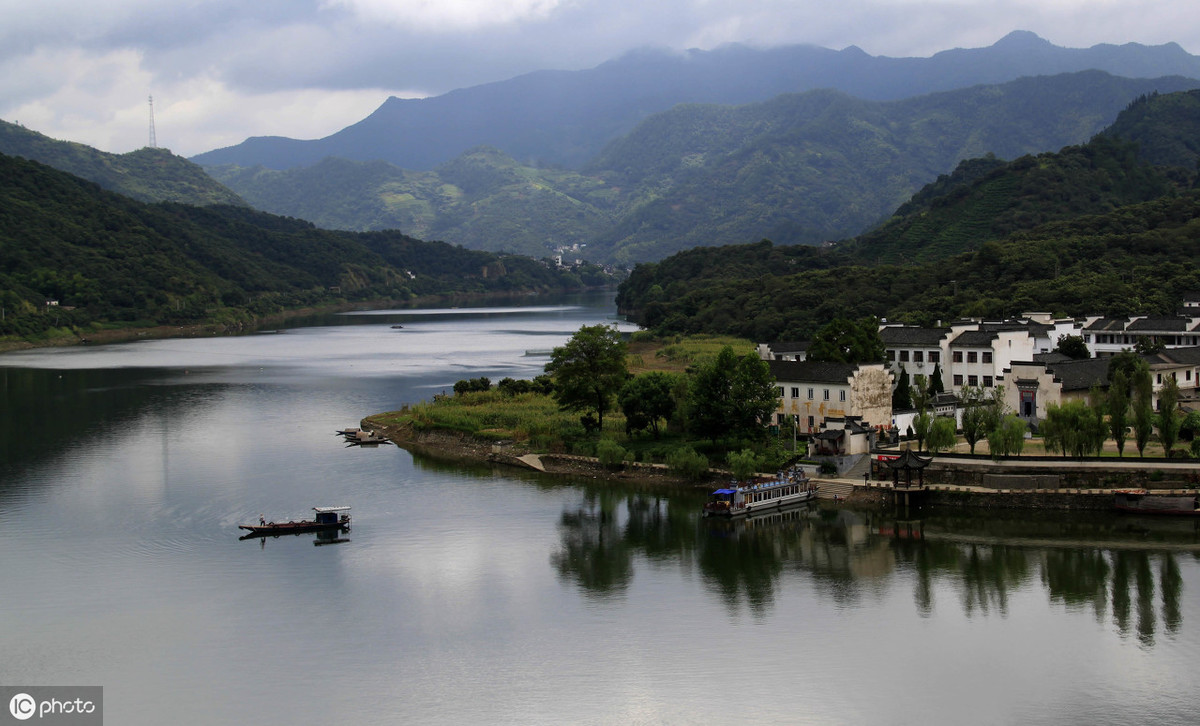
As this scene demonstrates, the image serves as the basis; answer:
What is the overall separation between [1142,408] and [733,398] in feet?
34.5

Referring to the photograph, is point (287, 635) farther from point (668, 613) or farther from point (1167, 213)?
point (1167, 213)

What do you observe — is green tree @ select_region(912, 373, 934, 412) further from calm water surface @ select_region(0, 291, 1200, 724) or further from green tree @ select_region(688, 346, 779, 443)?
calm water surface @ select_region(0, 291, 1200, 724)

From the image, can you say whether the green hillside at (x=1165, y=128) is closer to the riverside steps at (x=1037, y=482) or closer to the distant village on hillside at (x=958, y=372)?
the distant village on hillside at (x=958, y=372)

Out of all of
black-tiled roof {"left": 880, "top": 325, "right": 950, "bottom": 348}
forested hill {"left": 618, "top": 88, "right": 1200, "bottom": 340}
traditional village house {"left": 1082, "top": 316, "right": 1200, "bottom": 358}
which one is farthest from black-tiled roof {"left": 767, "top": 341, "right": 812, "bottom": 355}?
forested hill {"left": 618, "top": 88, "right": 1200, "bottom": 340}

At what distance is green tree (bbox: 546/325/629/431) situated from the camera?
36.4 metres

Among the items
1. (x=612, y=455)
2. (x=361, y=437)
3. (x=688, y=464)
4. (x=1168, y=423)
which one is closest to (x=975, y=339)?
(x=1168, y=423)

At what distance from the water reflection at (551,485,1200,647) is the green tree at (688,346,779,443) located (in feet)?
12.8

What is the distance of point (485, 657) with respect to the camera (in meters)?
19.0

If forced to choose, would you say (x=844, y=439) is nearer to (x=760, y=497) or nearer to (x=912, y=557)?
(x=760, y=497)

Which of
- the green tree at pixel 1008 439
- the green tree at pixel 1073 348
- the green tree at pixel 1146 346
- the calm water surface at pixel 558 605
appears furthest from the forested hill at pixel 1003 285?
the calm water surface at pixel 558 605

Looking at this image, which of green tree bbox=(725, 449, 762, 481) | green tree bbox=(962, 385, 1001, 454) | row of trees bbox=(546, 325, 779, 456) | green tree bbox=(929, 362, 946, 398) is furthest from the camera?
green tree bbox=(929, 362, 946, 398)

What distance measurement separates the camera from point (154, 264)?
105688 mm

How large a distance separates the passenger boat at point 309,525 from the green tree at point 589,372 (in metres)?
11.0

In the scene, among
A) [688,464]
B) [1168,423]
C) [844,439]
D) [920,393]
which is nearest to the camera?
[1168,423]
